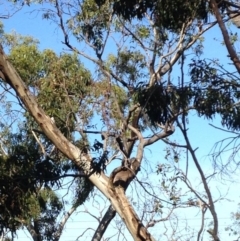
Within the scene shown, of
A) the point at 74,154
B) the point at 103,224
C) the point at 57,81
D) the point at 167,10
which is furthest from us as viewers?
the point at 103,224

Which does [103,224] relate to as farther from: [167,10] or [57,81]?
[167,10]

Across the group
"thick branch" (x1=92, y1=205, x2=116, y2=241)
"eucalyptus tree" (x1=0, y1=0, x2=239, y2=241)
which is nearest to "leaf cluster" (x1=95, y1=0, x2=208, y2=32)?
"eucalyptus tree" (x1=0, y1=0, x2=239, y2=241)

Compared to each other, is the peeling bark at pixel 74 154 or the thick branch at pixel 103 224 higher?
the thick branch at pixel 103 224

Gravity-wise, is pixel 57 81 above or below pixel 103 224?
above

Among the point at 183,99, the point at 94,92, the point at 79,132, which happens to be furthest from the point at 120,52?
the point at 183,99

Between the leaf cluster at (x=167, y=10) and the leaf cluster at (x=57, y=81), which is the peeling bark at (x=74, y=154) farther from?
the leaf cluster at (x=57, y=81)

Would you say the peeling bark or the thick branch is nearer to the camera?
the peeling bark

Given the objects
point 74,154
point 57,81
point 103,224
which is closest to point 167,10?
point 74,154

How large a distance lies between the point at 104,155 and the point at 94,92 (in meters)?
3.47

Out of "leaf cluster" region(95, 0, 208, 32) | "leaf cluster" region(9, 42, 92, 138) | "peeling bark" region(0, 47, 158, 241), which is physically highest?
"leaf cluster" region(9, 42, 92, 138)

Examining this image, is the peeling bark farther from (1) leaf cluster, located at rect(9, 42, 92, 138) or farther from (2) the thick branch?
(2) the thick branch

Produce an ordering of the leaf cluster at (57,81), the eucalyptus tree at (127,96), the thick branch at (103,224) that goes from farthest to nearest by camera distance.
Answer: the thick branch at (103,224)
the leaf cluster at (57,81)
the eucalyptus tree at (127,96)

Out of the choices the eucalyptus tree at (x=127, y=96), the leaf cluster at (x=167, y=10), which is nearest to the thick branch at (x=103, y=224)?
the eucalyptus tree at (x=127, y=96)

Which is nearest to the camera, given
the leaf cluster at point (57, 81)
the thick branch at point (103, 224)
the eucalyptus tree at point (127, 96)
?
the eucalyptus tree at point (127, 96)
